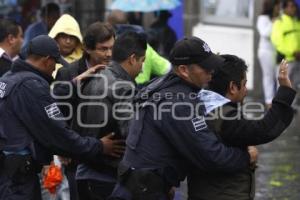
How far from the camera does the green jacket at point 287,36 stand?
11.8m

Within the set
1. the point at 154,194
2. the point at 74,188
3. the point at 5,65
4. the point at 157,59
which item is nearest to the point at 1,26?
the point at 5,65

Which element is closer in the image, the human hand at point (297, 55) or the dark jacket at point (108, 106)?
the dark jacket at point (108, 106)

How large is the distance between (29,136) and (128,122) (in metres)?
0.64

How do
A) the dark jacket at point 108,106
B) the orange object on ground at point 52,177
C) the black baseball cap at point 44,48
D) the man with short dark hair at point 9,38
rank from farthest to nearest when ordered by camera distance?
the man with short dark hair at point 9,38
the orange object on ground at point 52,177
the black baseball cap at point 44,48
the dark jacket at point 108,106

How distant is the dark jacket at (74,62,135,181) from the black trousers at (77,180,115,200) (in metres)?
0.04

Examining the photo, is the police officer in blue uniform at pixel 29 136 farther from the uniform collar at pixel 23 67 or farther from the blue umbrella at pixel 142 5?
the blue umbrella at pixel 142 5

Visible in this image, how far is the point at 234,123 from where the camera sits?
421 centimetres

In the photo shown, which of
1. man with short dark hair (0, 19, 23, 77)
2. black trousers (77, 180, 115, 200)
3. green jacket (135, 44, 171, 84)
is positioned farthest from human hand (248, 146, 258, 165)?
man with short dark hair (0, 19, 23, 77)

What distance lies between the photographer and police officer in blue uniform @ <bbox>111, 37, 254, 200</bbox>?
13.8 feet

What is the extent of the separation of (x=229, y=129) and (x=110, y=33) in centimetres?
166

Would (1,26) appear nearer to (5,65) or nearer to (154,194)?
(5,65)

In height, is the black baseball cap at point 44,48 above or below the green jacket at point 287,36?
above

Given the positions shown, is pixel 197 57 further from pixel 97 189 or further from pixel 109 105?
pixel 97 189

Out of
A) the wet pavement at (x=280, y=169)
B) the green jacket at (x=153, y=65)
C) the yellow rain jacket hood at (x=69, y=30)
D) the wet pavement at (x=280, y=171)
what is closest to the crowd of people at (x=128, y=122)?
the yellow rain jacket hood at (x=69, y=30)
